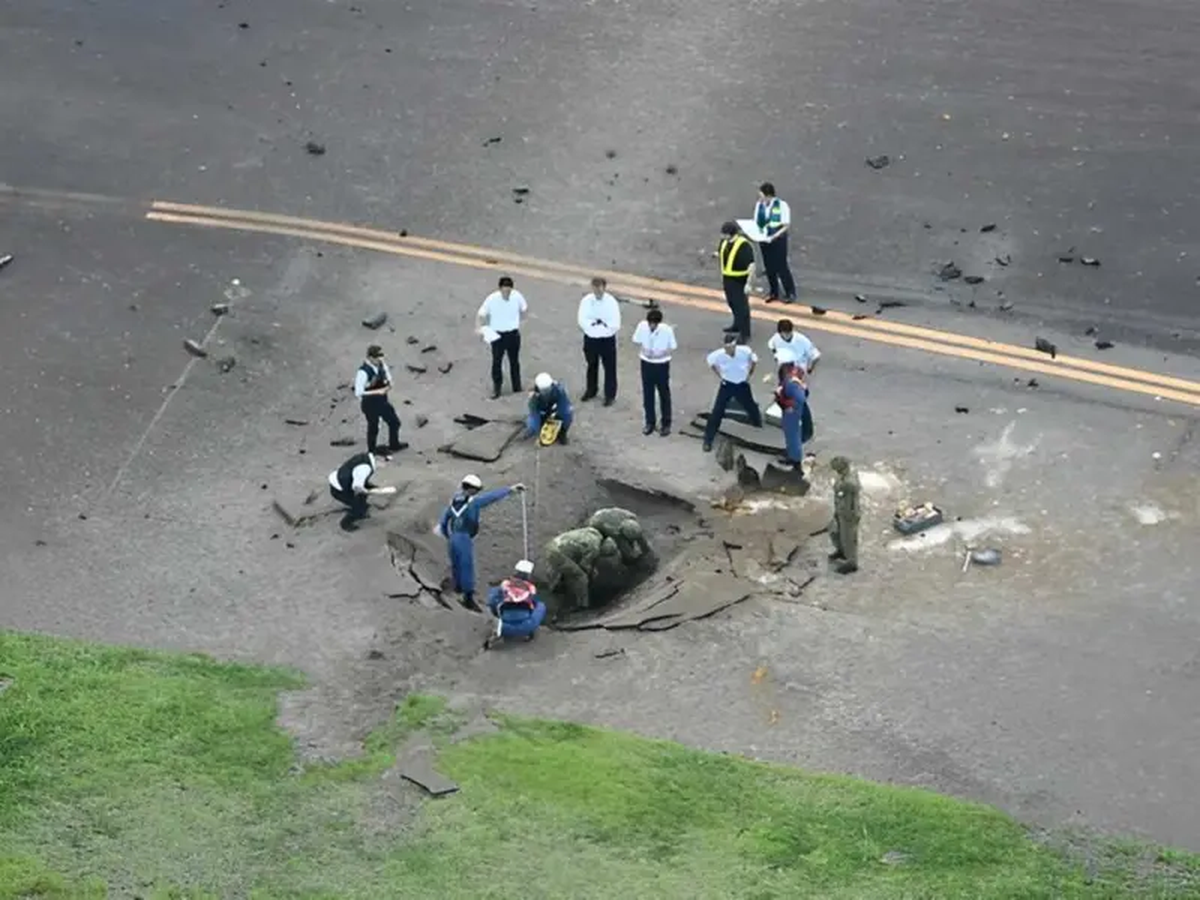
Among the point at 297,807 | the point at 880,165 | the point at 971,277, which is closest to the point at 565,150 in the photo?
the point at 880,165

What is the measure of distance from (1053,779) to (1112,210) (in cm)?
1027

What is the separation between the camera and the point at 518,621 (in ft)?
59.4

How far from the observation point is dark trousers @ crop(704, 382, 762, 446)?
20969 mm

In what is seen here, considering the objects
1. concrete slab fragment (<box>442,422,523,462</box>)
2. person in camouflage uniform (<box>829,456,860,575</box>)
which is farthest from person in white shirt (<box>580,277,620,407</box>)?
person in camouflage uniform (<box>829,456,860,575</box>)

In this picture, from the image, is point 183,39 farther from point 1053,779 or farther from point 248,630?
point 1053,779

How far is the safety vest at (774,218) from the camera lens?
75.8 feet

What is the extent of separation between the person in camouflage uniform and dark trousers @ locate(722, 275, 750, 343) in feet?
12.1

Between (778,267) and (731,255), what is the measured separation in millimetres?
1318

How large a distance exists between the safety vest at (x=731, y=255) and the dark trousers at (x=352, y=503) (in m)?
5.16

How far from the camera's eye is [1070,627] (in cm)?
1820

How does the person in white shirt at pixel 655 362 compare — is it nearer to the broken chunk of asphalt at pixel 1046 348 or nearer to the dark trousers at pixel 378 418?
the dark trousers at pixel 378 418

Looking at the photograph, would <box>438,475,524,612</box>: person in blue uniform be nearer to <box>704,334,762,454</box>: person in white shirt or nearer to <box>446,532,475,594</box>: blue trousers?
<box>446,532,475,594</box>: blue trousers

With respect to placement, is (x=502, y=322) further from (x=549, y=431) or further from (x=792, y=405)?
(x=792, y=405)

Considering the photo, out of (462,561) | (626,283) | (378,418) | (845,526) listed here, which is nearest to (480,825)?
(462,561)
